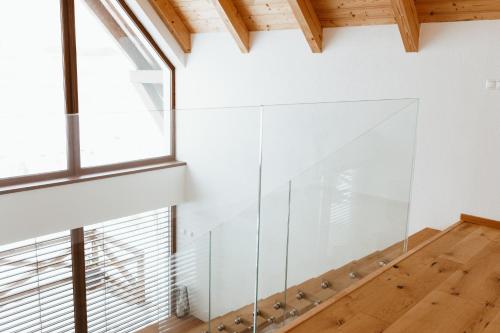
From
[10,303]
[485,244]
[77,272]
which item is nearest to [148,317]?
[77,272]

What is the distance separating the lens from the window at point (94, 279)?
6.13 feet

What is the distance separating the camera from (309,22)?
3.90 metres

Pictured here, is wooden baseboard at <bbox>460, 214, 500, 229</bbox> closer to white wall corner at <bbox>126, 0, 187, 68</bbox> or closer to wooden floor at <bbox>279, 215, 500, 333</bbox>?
wooden floor at <bbox>279, 215, 500, 333</bbox>

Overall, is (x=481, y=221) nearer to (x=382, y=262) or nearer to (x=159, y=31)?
(x=382, y=262)

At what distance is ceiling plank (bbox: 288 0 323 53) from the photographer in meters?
3.77

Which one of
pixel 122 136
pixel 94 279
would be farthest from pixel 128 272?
pixel 122 136

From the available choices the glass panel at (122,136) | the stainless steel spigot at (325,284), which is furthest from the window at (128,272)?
the stainless steel spigot at (325,284)

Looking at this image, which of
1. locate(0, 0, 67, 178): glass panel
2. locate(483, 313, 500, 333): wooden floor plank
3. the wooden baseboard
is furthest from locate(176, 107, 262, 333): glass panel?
locate(0, 0, 67, 178): glass panel

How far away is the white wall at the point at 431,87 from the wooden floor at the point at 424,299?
1.17 meters

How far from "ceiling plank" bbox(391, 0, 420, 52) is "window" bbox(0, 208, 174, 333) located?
2151mm

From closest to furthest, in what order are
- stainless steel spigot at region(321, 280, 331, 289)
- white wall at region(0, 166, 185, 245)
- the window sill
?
white wall at region(0, 166, 185, 245), the window sill, stainless steel spigot at region(321, 280, 331, 289)

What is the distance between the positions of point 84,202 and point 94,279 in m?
0.37

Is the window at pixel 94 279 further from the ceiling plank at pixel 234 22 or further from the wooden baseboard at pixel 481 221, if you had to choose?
the ceiling plank at pixel 234 22

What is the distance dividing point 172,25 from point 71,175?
2999 mm
